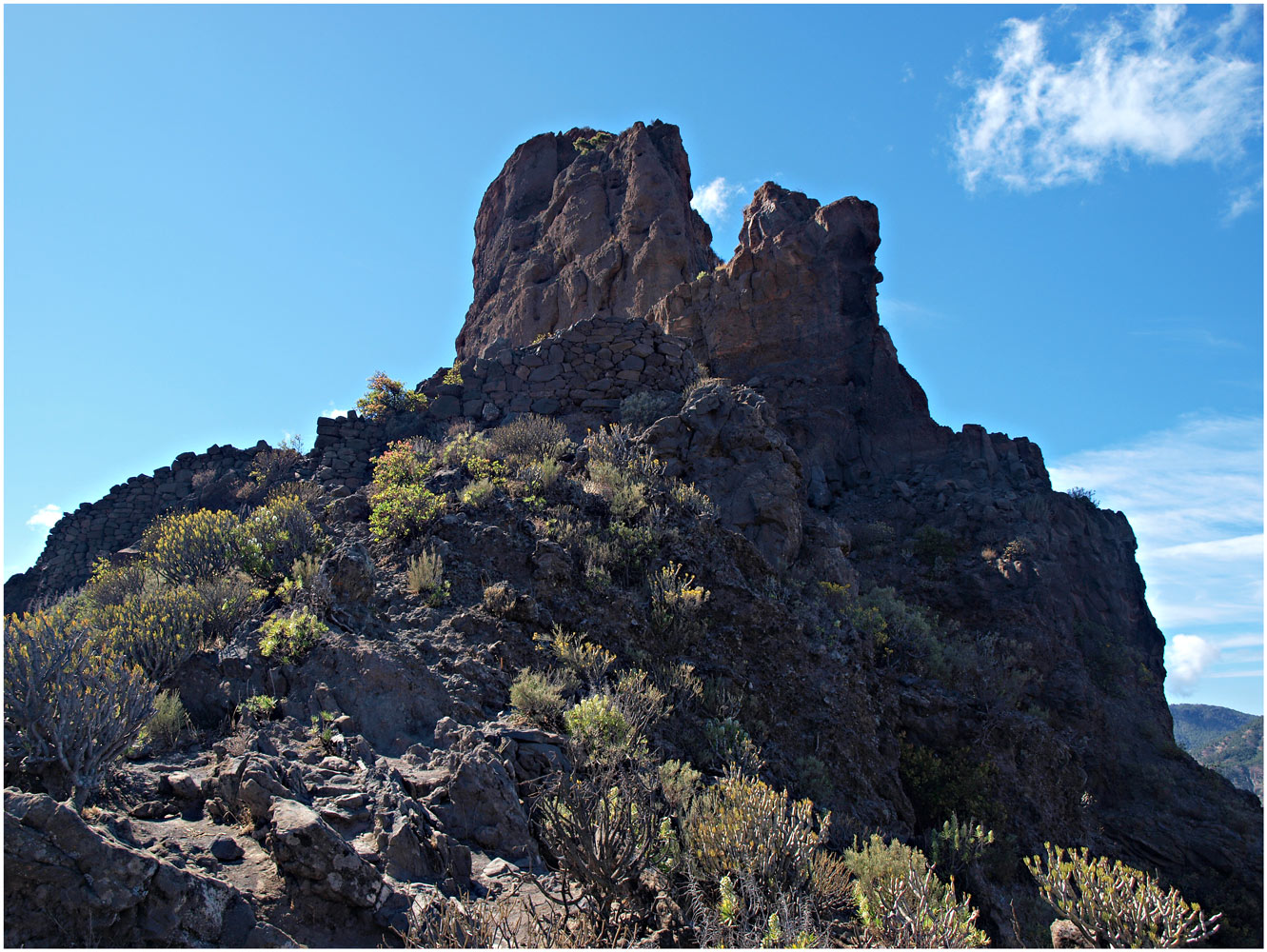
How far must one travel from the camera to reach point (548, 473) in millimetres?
10219

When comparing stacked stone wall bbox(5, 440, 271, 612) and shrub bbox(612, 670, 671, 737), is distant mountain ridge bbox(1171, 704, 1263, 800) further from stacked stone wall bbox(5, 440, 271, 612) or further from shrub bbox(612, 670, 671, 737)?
stacked stone wall bbox(5, 440, 271, 612)

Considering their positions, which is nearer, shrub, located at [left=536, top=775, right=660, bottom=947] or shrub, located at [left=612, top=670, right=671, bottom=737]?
shrub, located at [left=536, top=775, right=660, bottom=947]

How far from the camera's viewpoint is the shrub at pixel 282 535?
8.53 m

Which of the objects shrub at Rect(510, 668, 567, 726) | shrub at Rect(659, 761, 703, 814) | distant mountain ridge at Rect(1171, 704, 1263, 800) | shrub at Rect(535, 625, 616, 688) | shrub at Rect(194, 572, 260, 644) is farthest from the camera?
distant mountain ridge at Rect(1171, 704, 1263, 800)

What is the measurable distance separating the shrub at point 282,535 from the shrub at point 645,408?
5242 millimetres

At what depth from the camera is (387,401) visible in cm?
1446

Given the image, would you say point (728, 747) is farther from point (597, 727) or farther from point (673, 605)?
point (673, 605)

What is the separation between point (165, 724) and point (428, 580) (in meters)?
2.93

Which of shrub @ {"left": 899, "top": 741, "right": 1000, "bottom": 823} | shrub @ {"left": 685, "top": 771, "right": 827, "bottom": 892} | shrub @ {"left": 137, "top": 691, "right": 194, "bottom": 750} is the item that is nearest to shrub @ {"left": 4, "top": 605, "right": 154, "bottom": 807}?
shrub @ {"left": 137, "top": 691, "right": 194, "bottom": 750}

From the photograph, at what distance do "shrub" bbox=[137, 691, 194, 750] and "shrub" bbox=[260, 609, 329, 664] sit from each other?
897mm

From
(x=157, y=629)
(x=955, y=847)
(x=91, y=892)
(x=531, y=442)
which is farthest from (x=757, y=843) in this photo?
(x=531, y=442)

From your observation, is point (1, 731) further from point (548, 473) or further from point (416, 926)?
point (548, 473)

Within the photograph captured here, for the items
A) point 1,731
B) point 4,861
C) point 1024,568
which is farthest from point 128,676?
point 1024,568

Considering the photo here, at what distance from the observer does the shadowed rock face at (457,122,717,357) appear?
71.4ft
